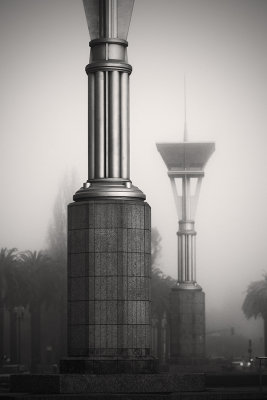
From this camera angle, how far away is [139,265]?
32.6m

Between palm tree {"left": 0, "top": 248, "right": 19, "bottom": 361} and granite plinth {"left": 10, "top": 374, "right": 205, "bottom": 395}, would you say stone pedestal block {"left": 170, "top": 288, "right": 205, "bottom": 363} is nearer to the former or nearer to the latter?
palm tree {"left": 0, "top": 248, "right": 19, "bottom": 361}

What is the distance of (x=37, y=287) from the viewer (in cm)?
10300

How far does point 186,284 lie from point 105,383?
139 ft

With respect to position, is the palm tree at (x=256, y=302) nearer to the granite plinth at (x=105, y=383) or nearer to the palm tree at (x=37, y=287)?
the palm tree at (x=37, y=287)

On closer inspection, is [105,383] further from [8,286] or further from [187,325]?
[8,286]

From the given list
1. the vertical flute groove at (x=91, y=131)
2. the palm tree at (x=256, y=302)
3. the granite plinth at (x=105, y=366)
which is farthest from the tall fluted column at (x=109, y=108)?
the palm tree at (x=256, y=302)

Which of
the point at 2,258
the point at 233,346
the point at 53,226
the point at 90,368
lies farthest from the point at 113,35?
the point at 233,346

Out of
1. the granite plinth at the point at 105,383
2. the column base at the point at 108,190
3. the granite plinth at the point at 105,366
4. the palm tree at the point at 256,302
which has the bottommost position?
the granite plinth at the point at 105,383

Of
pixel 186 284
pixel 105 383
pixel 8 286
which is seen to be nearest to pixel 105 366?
pixel 105 383

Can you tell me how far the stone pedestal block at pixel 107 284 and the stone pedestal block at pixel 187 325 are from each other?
4012 centimetres

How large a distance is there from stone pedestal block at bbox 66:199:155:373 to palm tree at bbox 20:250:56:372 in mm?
66349

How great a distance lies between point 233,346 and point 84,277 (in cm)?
14188

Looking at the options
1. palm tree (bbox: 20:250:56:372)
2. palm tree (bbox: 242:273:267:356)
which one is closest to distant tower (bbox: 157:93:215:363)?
palm tree (bbox: 20:250:56:372)

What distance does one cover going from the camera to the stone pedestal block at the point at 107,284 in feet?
105
